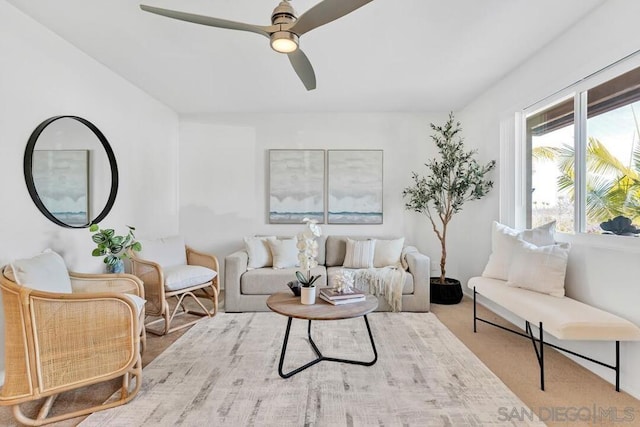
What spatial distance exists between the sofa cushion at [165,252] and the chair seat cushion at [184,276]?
0.14 m

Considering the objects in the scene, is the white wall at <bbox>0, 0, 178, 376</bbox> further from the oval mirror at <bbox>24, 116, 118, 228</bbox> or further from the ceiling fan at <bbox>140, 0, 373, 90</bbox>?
the ceiling fan at <bbox>140, 0, 373, 90</bbox>

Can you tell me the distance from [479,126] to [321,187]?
2.08m

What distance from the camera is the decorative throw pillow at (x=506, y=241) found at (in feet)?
8.43

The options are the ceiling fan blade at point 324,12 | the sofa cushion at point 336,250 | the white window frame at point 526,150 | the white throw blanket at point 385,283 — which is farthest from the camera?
the sofa cushion at point 336,250

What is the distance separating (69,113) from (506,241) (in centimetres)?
384

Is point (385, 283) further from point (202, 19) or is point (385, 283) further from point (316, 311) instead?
point (202, 19)

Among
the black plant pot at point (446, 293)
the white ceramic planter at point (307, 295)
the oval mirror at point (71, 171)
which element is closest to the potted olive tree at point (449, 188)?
the black plant pot at point (446, 293)

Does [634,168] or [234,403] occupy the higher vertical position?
[634,168]

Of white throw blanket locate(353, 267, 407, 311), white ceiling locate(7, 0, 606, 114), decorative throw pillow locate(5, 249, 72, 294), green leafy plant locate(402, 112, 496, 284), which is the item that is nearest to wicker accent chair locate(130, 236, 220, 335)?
decorative throw pillow locate(5, 249, 72, 294)

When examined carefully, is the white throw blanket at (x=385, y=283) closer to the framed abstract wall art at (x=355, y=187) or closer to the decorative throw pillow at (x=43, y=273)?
the framed abstract wall art at (x=355, y=187)

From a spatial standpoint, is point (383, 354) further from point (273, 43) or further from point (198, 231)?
point (198, 231)

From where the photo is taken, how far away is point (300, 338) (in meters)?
2.75

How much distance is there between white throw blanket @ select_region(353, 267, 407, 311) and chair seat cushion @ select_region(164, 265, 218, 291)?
5.03ft

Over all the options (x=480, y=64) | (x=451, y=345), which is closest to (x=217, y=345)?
(x=451, y=345)
